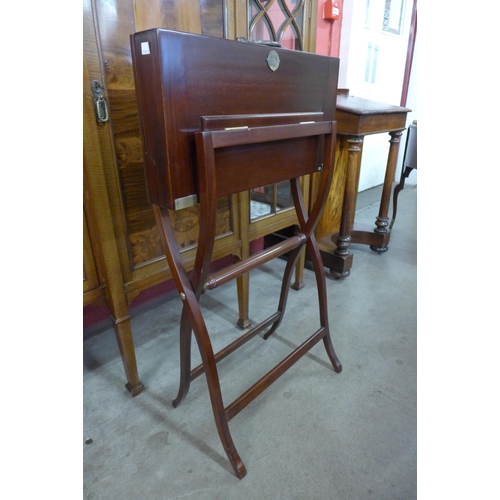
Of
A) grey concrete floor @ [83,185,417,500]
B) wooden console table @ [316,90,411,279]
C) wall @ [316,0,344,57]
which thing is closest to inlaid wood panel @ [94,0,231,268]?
grey concrete floor @ [83,185,417,500]

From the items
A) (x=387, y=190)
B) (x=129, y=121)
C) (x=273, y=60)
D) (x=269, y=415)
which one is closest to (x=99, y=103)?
(x=129, y=121)

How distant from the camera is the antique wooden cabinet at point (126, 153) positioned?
39.4 inches

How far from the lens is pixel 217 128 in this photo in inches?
33.1

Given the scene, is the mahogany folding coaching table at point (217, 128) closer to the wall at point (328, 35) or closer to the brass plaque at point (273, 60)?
the brass plaque at point (273, 60)

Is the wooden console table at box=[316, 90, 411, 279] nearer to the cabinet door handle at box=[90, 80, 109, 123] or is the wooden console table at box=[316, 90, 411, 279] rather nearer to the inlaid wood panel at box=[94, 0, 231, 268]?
the inlaid wood panel at box=[94, 0, 231, 268]

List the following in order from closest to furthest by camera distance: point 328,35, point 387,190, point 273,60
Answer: point 273,60 < point 387,190 < point 328,35

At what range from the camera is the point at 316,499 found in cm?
104

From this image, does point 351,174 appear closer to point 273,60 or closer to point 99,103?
point 273,60

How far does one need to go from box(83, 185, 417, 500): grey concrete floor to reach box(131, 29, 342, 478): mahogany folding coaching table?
6.4 inches

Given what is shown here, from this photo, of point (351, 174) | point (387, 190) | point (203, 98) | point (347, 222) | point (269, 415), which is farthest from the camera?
point (387, 190)

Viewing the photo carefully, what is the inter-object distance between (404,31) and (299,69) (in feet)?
12.4

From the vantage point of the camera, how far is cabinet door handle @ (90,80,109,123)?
39.3 inches

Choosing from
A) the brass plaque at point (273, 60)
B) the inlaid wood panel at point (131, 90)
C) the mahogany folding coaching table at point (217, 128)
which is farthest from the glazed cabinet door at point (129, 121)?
the brass plaque at point (273, 60)

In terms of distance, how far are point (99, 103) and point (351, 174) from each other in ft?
5.04
